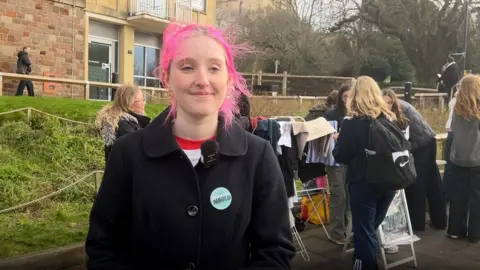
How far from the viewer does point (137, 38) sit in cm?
2258

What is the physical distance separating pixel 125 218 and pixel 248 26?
33335mm

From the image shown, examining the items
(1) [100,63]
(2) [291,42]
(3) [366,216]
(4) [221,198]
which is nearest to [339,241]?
(3) [366,216]

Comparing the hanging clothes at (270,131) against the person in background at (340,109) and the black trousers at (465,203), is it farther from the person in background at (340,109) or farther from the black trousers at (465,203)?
the black trousers at (465,203)

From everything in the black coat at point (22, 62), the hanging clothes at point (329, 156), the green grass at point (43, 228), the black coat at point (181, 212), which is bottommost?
the green grass at point (43, 228)

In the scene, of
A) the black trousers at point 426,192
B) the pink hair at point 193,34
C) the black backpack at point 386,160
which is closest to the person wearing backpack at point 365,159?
the black backpack at point 386,160

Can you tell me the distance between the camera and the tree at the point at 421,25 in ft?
106

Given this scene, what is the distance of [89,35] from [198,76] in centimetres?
1979

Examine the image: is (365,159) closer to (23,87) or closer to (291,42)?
(23,87)

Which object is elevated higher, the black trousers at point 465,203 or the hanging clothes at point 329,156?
the hanging clothes at point 329,156

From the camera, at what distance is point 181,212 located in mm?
1619

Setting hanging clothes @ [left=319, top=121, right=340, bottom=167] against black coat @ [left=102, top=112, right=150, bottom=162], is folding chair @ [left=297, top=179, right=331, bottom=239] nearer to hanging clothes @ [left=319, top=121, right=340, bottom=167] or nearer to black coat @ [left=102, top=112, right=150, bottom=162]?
hanging clothes @ [left=319, top=121, right=340, bottom=167]

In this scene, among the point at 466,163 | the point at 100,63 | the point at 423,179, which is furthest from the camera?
the point at 100,63

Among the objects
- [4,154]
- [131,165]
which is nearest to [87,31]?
[4,154]

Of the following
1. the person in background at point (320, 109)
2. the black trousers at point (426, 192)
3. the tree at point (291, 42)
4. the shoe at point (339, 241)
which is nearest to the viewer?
the shoe at point (339, 241)
